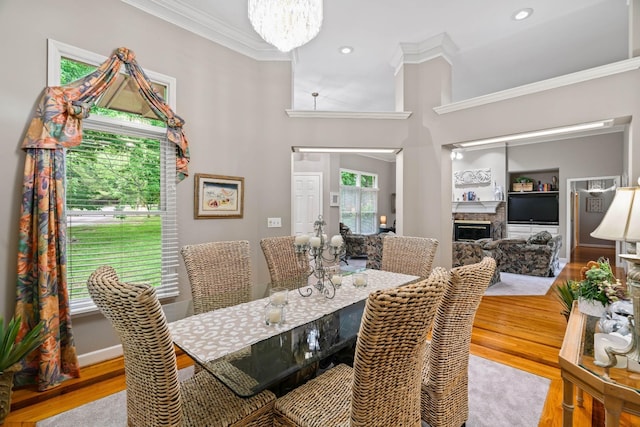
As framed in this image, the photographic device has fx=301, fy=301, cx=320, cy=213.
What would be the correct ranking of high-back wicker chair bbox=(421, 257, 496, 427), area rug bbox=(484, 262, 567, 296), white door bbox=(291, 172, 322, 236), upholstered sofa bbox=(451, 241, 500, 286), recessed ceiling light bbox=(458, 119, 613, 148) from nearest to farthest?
high-back wicker chair bbox=(421, 257, 496, 427), recessed ceiling light bbox=(458, 119, 613, 148), area rug bbox=(484, 262, 567, 296), upholstered sofa bbox=(451, 241, 500, 286), white door bbox=(291, 172, 322, 236)

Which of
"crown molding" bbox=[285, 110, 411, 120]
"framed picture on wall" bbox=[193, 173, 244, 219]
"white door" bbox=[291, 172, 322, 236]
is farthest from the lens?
"white door" bbox=[291, 172, 322, 236]

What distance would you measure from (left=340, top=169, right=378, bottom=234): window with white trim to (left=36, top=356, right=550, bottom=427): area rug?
658cm

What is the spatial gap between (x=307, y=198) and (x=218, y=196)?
159 inches

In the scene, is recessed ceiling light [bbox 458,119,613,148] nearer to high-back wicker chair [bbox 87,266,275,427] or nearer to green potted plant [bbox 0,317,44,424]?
high-back wicker chair [bbox 87,266,275,427]

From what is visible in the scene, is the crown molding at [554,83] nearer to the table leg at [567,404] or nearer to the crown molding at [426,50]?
the crown molding at [426,50]

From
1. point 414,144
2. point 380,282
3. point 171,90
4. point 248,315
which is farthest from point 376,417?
point 414,144

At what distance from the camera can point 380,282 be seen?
7.70 feet

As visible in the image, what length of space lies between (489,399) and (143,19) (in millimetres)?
4328

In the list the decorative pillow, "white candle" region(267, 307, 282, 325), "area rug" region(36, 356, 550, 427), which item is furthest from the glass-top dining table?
the decorative pillow

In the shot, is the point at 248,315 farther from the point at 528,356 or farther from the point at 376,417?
the point at 528,356

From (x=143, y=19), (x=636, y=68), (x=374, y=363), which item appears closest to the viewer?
(x=374, y=363)

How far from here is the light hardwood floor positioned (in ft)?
6.55

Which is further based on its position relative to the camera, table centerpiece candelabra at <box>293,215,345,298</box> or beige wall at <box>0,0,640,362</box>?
beige wall at <box>0,0,640,362</box>

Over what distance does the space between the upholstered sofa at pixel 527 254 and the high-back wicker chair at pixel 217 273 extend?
4655mm
